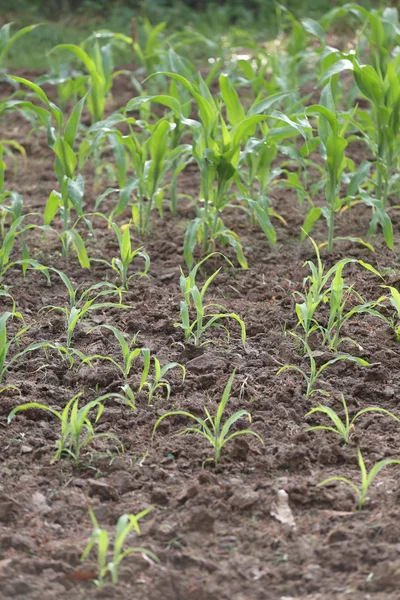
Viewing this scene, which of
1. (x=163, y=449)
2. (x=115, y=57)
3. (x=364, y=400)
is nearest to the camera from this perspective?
(x=163, y=449)

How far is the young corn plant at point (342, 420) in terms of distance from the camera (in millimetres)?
2785

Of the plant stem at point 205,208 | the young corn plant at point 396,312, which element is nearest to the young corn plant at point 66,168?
the plant stem at point 205,208

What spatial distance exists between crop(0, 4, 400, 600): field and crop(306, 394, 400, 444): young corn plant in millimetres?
11

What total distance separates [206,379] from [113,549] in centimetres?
93

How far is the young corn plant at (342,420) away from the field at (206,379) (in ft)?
0.04

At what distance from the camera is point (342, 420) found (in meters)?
2.95

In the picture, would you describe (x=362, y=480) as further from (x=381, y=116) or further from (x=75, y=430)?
(x=381, y=116)

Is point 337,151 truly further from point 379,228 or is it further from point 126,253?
point 126,253

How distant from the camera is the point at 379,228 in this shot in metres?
4.43

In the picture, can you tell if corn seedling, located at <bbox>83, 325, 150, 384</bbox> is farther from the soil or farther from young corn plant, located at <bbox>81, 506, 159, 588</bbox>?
young corn plant, located at <bbox>81, 506, 159, 588</bbox>

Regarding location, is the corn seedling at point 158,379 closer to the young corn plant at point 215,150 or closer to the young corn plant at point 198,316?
the young corn plant at point 198,316

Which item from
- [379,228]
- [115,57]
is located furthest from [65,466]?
[115,57]

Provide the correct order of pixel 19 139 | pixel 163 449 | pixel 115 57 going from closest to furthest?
pixel 163 449
pixel 19 139
pixel 115 57

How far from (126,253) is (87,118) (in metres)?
2.46
